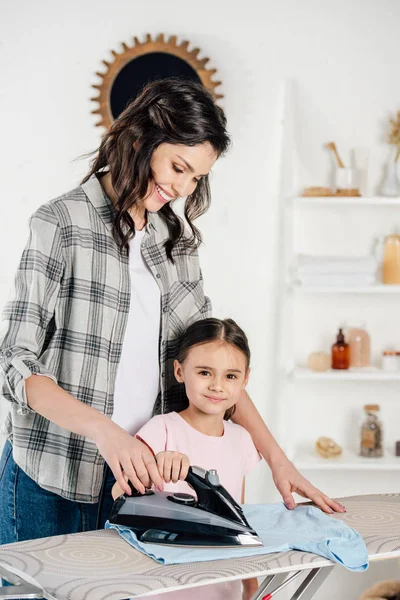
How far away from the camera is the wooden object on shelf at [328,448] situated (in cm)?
300

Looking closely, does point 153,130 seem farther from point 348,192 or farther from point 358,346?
point 358,346

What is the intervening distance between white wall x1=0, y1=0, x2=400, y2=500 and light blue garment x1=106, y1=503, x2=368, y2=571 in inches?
68.1

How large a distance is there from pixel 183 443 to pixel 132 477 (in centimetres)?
47

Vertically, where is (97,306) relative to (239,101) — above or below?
below

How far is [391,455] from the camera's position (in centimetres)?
305

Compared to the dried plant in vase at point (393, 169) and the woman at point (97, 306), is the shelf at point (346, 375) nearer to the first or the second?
the dried plant in vase at point (393, 169)

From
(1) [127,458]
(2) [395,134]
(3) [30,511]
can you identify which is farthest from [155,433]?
(2) [395,134]

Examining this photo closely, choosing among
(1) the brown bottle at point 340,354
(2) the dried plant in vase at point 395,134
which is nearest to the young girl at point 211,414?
(1) the brown bottle at point 340,354

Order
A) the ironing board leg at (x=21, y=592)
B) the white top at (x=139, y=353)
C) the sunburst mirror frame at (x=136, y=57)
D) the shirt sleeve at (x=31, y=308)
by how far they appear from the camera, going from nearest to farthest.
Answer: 1. the ironing board leg at (x=21, y=592)
2. the shirt sleeve at (x=31, y=308)
3. the white top at (x=139, y=353)
4. the sunburst mirror frame at (x=136, y=57)

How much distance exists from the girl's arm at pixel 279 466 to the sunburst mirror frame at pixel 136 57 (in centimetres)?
164

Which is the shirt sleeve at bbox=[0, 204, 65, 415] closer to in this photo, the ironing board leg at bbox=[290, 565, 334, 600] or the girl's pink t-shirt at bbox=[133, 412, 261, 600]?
the girl's pink t-shirt at bbox=[133, 412, 261, 600]

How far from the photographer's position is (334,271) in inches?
116

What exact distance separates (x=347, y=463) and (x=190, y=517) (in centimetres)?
181

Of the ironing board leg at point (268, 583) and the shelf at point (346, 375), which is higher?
the shelf at point (346, 375)
